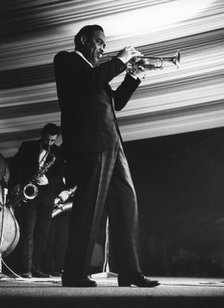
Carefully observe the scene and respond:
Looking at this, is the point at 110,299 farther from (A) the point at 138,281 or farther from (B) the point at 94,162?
(B) the point at 94,162

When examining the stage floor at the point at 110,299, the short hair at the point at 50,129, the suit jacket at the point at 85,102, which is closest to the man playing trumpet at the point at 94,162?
the suit jacket at the point at 85,102

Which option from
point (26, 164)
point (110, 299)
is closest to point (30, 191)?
point (26, 164)

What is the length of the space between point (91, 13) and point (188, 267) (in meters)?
3.98

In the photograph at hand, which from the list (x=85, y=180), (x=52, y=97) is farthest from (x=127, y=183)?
(x=52, y=97)

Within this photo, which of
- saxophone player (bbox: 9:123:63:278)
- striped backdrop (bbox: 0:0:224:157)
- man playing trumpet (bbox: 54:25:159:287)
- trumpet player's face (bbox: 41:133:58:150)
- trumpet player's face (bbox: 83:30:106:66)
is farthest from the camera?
trumpet player's face (bbox: 41:133:58:150)

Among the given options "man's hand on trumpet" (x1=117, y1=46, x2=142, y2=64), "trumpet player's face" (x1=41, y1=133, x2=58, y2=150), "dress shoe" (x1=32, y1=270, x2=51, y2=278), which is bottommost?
"dress shoe" (x1=32, y1=270, x2=51, y2=278)

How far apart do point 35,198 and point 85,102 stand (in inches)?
92.9

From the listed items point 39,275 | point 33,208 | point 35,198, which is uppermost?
point 35,198

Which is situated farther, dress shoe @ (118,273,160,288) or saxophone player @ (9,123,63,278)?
saxophone player @ (9,123,63,278)

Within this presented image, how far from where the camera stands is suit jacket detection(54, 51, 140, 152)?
224 cm

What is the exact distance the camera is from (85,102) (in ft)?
7.53

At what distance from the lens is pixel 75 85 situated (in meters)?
2.29

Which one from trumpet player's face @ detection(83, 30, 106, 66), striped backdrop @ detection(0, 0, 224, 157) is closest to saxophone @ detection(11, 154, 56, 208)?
striped backdrop @ detection(0, 0, 224, 157)

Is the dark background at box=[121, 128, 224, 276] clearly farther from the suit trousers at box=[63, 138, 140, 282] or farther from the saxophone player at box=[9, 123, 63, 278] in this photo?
the suit trousers at box=[63, 138, 140, 282]
